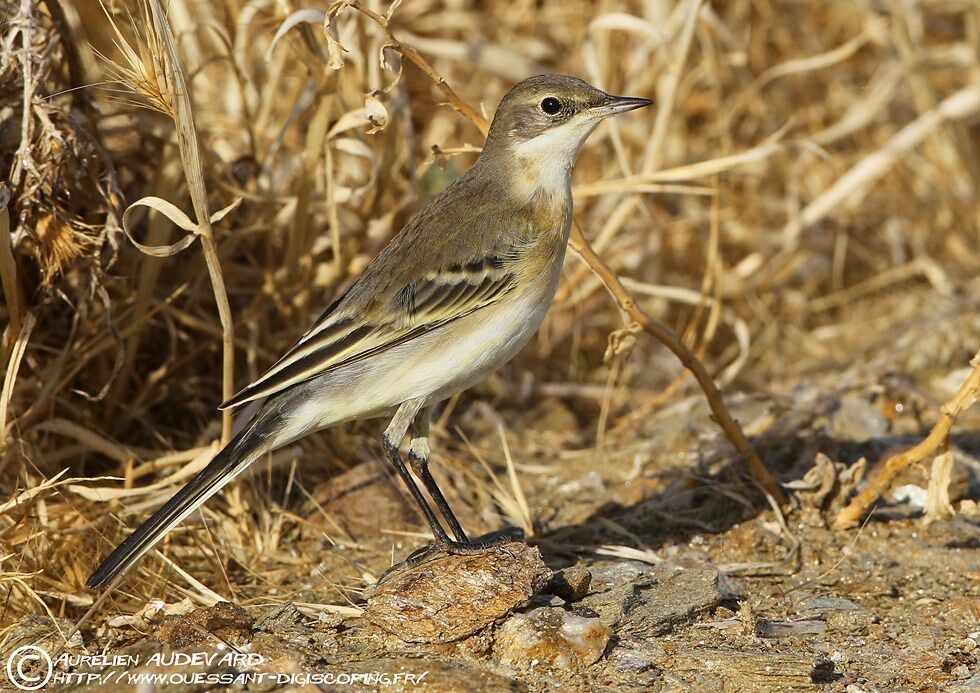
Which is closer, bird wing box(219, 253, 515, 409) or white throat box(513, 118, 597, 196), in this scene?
bird wing box(219, 253, 515, 409)

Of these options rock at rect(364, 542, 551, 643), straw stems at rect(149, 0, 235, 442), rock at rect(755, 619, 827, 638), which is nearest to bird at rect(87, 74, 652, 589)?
rock at rect(364, 542, 551, 643)

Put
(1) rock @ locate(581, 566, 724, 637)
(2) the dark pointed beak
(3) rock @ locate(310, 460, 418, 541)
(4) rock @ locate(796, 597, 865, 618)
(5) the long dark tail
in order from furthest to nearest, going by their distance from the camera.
Result: (3) rock @ locate(310, 460, 418, 541), (2) the dark pointed beak, (4) rock @ locate(796, 597, 865, 618), (1) rock @ locate(581, 566, 724, 637), (5) the long dark tail

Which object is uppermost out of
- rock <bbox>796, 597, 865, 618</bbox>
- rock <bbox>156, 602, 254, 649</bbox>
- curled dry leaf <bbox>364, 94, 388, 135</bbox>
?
curled dry leaf <bbox>364, 94, 388, 135</bbox>

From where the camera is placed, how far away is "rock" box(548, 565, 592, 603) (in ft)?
14.1

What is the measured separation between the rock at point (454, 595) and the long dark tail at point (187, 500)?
698mm

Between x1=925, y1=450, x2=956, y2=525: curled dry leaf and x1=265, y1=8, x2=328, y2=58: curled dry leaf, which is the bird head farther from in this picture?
x1=925, y1=450, x2=956, y2=525: curled dry leaf

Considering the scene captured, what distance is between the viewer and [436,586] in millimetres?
4102

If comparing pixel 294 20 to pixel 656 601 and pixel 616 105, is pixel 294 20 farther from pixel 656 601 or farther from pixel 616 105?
pixel 656 601

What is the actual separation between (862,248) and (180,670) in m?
5.93

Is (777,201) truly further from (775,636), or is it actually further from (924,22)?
(775,636)

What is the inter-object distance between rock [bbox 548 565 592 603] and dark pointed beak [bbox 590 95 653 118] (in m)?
1.95

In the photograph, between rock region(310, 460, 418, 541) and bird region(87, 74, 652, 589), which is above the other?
bird region(87, 74, 652, 589)

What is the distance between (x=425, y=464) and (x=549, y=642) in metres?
1.18

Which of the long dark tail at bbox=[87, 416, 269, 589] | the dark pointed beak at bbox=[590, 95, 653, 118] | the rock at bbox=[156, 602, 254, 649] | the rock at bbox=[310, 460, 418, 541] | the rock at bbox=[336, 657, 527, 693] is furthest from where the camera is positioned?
the rock at bbox=[310, 460, 418, 541]
